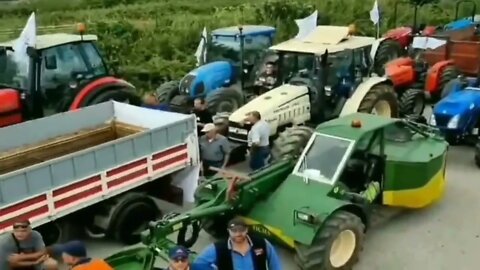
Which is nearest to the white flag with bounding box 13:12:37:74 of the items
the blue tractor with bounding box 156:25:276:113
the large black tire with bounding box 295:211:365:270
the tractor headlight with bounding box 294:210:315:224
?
the blue tractor with bounding box 156:25:276:113

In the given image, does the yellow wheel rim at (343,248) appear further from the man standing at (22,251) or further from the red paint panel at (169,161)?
the man standing at (22,251)

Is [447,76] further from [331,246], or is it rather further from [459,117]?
[331,246]

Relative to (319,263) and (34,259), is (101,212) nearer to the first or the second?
(34,259)

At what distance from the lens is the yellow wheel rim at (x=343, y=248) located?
21.3 ft

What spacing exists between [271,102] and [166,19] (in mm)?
13693

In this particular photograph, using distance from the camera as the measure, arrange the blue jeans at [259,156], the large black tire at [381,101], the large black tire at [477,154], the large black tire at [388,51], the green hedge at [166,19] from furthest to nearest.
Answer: the green hedge at [166,19] → the large black tire at [388,51] → the large black tire at [381,101] → the large black tire at [477,154] → the blue jeans at [259,156]

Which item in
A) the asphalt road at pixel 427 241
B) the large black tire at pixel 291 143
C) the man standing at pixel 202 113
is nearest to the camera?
the asphalt road at pixel 427 241

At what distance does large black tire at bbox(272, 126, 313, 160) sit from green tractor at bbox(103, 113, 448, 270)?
10.7 inches

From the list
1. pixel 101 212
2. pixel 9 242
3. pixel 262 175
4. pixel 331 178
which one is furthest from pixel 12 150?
pixel 331 178

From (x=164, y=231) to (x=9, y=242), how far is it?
4.54 ft

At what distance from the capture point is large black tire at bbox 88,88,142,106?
9.74 metres

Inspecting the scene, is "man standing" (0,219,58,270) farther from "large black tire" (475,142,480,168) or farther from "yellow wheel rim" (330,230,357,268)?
"large black tire" (475,142,480,168)

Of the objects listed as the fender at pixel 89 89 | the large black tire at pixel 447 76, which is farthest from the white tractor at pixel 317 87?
the large black tire at pixel 447 76

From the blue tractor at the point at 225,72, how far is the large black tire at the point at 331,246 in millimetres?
4622
